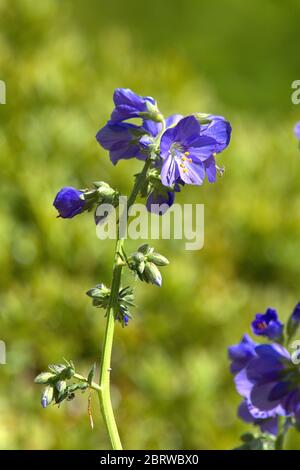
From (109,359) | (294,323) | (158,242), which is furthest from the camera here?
(158,242)

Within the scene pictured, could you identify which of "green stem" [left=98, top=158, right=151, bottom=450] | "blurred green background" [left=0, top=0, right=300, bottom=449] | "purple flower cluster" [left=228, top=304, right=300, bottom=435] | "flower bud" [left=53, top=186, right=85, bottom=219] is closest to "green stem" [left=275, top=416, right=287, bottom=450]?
"purple flower cluster" [left=228, top=304, right=300, bottom=435]

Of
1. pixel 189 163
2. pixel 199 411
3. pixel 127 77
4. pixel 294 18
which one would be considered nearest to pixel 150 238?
pixel 199 411

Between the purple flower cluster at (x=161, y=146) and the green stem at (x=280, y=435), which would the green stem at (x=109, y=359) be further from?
the green stem at (x=280, y=435)

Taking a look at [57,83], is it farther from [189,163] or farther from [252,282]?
[189,163]

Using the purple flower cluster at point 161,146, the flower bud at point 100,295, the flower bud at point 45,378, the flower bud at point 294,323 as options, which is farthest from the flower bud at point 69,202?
the flower bud at point 294,323

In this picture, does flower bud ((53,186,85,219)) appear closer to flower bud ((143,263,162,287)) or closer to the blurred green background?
flower bud ((143,263,162,287))

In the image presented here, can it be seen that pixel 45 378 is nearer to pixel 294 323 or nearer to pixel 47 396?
pixel 47 396

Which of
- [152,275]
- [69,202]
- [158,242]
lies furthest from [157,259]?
[158,242]
